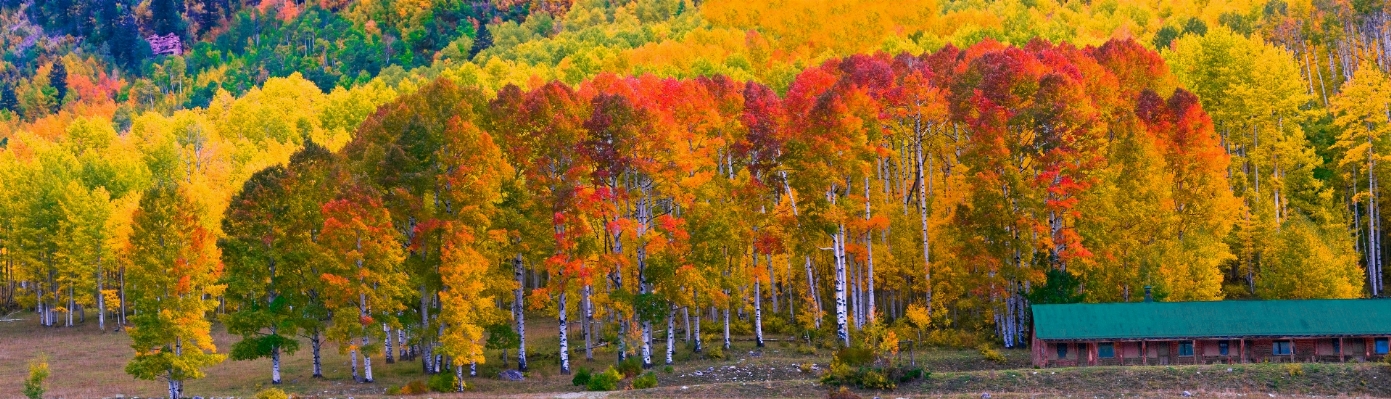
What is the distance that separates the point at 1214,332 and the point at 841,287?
15.3 metres

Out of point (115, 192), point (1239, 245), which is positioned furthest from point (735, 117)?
point (115, 192)

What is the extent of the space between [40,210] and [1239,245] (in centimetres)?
6836

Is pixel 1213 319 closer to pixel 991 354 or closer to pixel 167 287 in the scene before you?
pixel 991 354

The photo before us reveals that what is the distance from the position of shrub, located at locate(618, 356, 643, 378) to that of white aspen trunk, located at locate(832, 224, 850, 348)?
29.9 feet

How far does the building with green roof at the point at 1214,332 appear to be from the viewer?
Answer: 192ft

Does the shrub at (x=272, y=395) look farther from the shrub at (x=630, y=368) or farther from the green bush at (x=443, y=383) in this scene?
the shrub at (x=630, y=368)

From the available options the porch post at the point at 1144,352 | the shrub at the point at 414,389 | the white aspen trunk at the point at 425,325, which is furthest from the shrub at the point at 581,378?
the porch post at the point at 1144,352

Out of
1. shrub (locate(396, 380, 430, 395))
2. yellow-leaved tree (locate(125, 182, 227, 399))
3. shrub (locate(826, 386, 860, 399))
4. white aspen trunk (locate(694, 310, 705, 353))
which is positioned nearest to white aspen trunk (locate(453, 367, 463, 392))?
shrub (locate(396, 380, 430, 395))

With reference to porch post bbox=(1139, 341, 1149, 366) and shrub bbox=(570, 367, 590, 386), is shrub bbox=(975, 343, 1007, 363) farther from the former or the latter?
shrub bbox=(570, 367, 590, 386)

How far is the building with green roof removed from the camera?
192ft

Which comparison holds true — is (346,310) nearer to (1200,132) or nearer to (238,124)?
(1200,132)

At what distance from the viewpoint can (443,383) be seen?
59906mm

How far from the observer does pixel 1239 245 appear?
7725 centimetres

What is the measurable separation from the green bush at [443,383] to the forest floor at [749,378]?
3.16 feet
